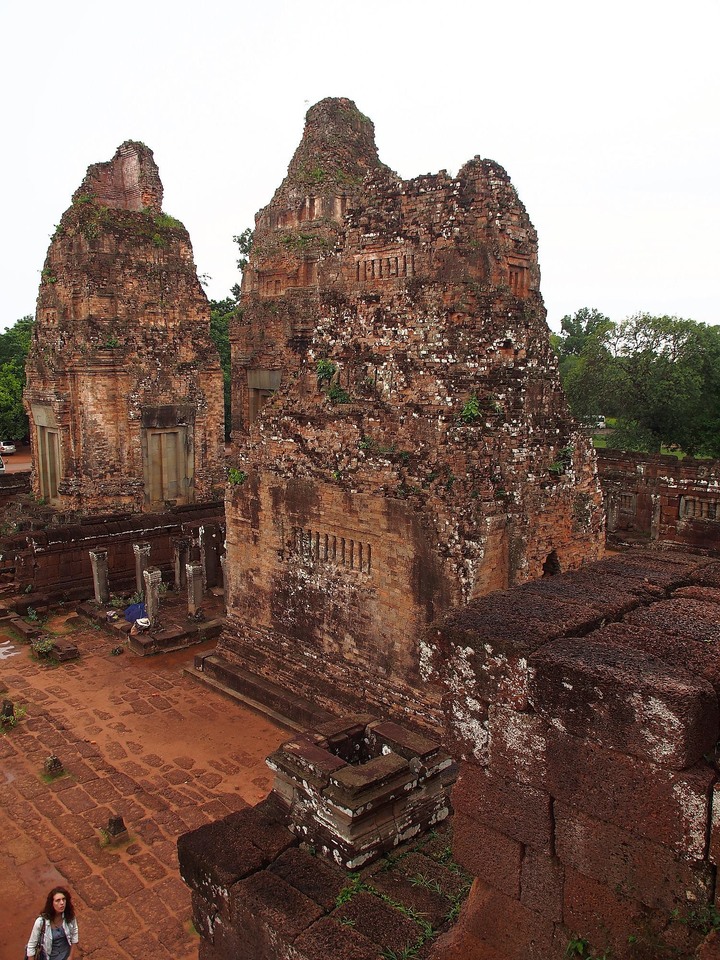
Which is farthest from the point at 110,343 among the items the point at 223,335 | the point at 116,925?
the point at 223,335

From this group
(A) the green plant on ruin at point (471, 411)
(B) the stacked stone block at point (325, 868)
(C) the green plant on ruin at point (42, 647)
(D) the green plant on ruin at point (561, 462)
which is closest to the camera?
(B) the stacked stone block at point (325, 868)

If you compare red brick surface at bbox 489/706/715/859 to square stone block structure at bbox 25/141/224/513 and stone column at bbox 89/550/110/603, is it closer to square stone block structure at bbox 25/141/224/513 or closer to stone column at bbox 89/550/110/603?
stone column at bbox 89/550/110/603

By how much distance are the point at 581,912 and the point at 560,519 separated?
18.1 feet

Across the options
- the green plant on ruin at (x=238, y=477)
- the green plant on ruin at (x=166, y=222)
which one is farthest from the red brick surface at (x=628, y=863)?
the green plant on ruin at (x=166, y=222)

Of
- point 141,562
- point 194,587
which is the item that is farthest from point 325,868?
point 141,562

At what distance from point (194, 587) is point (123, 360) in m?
5.72

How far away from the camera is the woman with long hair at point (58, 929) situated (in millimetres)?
5379

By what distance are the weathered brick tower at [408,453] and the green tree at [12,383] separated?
3096 cm

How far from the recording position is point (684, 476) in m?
20.6

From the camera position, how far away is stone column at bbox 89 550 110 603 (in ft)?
47.3

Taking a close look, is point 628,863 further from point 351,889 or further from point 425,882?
point 351,889

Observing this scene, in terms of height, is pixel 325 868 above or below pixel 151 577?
above

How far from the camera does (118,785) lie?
8469 mm

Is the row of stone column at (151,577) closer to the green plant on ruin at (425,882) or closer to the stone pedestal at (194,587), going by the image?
the stone pedestal at (194,587)
